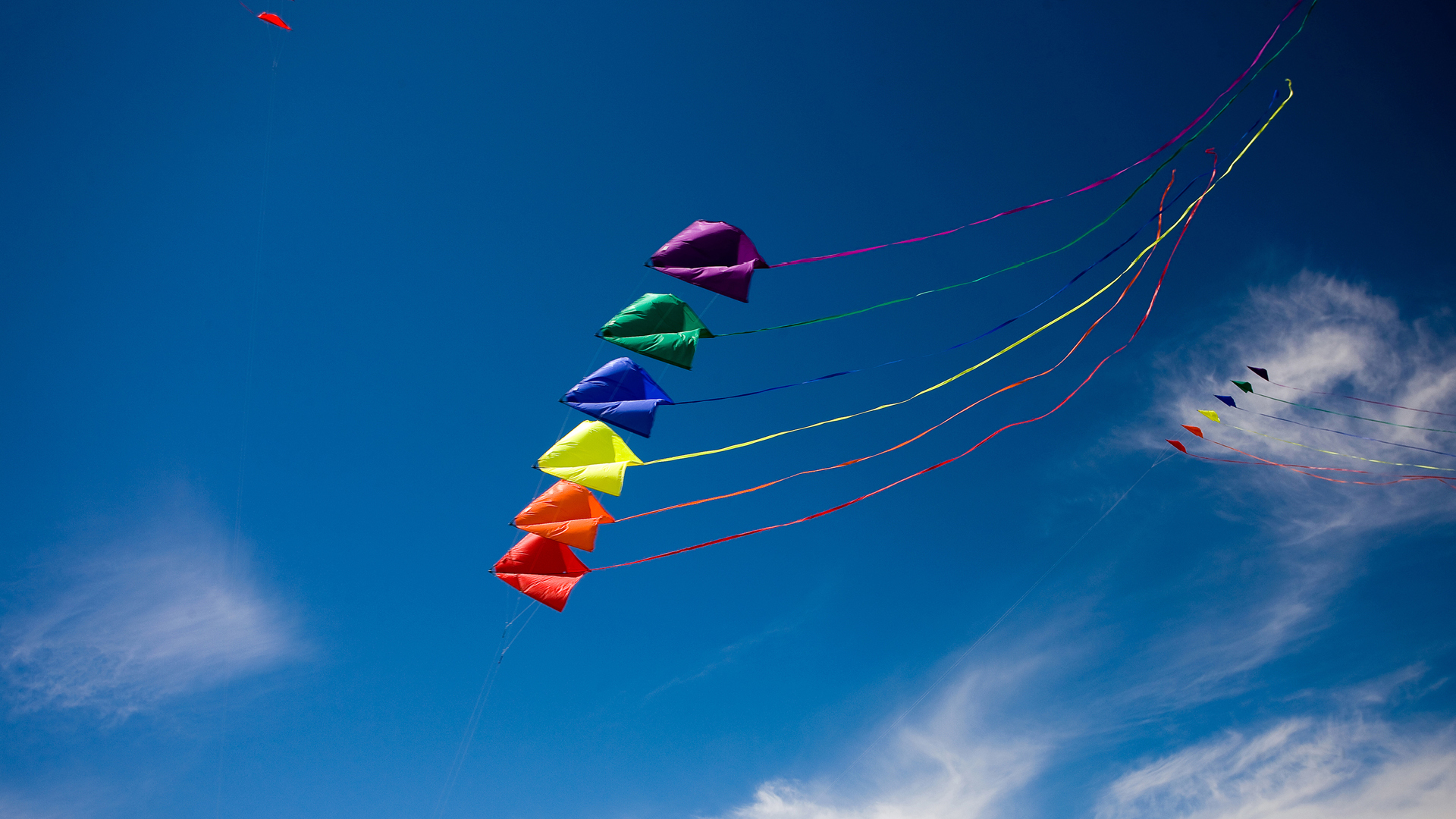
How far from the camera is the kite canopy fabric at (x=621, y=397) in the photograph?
9016mm

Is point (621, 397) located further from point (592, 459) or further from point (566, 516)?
point (566, 516)

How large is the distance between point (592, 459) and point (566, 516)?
0.98 m

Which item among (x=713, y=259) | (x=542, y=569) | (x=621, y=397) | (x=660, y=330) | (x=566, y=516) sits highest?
(x=713, y=259)

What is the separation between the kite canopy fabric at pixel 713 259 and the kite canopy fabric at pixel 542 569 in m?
3.96

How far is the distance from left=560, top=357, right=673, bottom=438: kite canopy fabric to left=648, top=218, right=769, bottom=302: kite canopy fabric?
1.43 meters

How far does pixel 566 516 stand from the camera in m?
9.52

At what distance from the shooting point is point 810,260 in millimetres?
8453

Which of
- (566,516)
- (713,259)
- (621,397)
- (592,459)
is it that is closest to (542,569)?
(566,516)

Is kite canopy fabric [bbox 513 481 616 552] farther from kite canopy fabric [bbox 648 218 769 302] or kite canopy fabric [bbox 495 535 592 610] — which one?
kite canopy fabric [bbox 648 218 769 302]

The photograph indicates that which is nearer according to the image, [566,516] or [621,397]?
[621,397]

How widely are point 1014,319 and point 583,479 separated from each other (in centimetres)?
566

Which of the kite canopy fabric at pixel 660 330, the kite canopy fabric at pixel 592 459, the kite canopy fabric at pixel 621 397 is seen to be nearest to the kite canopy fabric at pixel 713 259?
the kite canopy fabric at pixel 660 330

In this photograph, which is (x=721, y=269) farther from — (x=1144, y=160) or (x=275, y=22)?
(x=275, y=22)

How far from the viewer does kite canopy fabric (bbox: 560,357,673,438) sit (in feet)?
29.6
